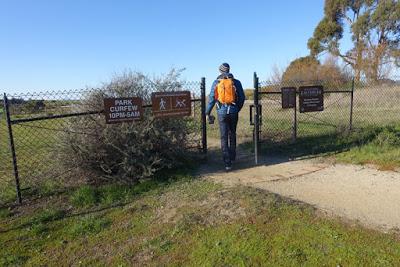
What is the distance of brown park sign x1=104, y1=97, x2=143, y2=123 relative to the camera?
19.1ft

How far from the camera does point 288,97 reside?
859 cm

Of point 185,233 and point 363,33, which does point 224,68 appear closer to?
point 185,233

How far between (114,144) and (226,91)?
225 cm

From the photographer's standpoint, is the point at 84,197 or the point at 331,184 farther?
the point at 331,184

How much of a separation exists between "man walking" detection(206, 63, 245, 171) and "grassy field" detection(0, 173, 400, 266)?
143 cm

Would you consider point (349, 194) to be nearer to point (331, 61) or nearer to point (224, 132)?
point (224, 132)

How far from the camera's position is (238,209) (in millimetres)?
4629

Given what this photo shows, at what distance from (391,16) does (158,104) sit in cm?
3419

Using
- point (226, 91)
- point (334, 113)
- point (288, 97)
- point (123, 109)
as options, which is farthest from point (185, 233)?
point (334, 113)

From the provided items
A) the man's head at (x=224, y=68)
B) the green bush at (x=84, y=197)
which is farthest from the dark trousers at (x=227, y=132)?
the green bush at (x=84, y=197)

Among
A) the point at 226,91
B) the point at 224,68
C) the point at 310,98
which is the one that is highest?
Result: the point at 224,68

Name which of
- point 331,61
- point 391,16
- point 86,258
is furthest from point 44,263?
point 391,16

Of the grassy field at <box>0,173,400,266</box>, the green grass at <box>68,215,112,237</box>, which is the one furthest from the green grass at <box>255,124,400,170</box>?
the green grass at <box>68,215,112,237</box>

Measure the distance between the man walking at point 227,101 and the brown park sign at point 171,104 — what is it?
1.49 feet
